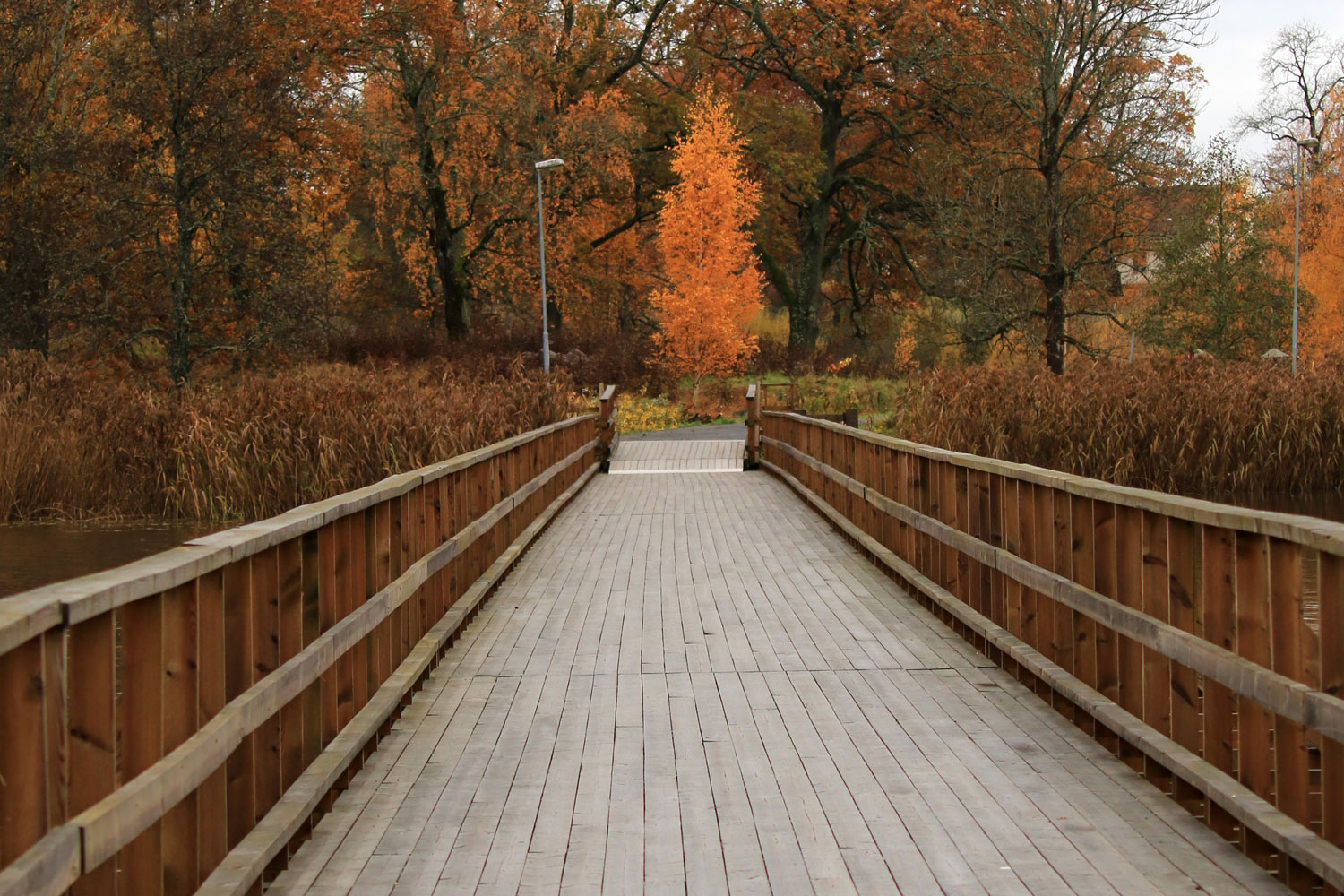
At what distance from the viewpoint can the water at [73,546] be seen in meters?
13.1

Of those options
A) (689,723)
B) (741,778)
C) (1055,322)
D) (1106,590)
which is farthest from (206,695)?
(1055,322)

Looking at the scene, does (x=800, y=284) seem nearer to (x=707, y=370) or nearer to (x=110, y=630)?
(x=707, y=370)

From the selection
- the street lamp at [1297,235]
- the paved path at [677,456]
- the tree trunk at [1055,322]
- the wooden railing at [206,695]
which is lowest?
the paved path at [677,456]

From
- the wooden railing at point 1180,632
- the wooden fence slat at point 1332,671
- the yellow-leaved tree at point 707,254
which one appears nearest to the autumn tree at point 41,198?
the yellow-leaved tree at point 707,254

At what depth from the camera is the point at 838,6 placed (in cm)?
3922

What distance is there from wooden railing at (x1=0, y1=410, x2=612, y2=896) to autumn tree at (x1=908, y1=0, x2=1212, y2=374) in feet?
81.9

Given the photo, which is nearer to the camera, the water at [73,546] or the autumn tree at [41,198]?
the water at [73,546]

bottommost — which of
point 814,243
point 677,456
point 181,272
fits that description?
point 677,456

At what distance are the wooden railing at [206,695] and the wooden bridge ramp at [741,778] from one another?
23 centimetres

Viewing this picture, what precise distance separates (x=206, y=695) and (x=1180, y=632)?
10.3 ft

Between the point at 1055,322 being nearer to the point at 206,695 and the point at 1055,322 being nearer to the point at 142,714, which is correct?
the point at 206,695

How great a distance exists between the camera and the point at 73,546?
14.8 m

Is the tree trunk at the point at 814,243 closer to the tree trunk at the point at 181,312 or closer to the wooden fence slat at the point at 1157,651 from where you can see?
the tree trunk at the point at 181,312

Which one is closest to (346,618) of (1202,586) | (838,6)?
(1202,586)
